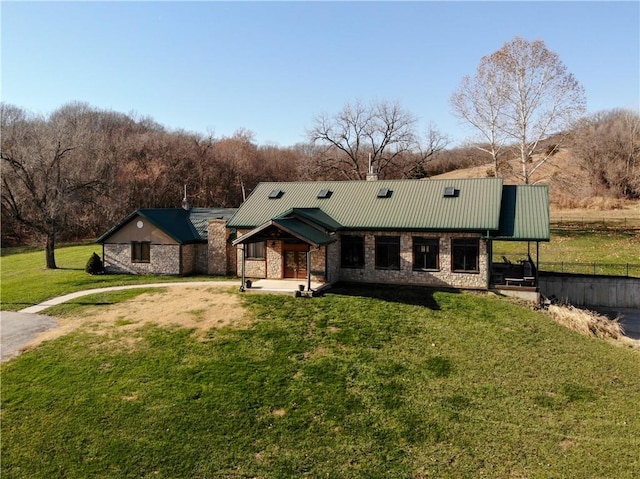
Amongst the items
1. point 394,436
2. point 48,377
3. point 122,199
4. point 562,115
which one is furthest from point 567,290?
point 122,199

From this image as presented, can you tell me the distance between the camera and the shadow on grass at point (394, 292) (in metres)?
19.2

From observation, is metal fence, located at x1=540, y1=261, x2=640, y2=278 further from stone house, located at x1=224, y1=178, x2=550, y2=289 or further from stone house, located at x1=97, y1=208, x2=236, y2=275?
stone house, located at x1=97, y1=208, x2=236, y2=275

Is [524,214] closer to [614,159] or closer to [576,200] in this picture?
[576,200]

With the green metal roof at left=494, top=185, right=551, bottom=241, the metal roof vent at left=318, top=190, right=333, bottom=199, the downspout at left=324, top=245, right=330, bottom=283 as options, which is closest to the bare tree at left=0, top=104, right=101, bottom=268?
the metal roof vent at left=318, top=190, right=333, bottom=199

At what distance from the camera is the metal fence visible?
87.3 feet

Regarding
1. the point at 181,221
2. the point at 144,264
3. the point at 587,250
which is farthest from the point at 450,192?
the point at 144,264

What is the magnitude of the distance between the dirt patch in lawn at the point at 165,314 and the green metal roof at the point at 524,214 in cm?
1274

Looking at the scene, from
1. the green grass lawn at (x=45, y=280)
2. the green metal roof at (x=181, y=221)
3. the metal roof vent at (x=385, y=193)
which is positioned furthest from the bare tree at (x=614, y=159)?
the green grass lawn at (x=45, y=280)

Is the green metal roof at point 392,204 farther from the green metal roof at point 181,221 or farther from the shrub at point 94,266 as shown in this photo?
the shrub at point 94,266

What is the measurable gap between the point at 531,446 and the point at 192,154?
50.1 metres

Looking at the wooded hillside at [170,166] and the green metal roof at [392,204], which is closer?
the green metal roof at [392,204]

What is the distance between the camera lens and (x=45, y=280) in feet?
82.4

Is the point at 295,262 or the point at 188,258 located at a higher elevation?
the point at 188,258

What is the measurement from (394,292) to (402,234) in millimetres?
3074
